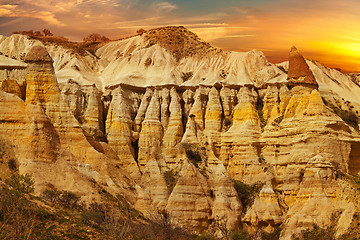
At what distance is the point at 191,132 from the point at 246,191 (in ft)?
34.6

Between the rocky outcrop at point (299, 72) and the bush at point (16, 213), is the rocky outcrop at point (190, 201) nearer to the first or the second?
the rocky outcrop at point (299, 72)

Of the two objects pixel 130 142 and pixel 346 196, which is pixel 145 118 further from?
pixel 346 196

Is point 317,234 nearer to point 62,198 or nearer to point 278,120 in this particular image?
point 278,120

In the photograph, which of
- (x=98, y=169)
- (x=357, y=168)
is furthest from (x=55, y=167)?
(x=357, y=168)

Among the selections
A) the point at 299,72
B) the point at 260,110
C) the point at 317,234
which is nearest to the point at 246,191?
the point at 260,110

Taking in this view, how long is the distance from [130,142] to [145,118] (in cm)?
422

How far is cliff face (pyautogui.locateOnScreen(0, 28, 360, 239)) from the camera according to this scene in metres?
75.9

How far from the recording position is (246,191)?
88750 mm

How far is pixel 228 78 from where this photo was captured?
101938 mm

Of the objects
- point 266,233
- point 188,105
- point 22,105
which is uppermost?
point 22,105

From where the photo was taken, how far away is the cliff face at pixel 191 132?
7588 centimetres

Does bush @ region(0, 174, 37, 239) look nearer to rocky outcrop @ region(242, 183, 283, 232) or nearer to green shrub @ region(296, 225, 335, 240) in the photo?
green shrub @ region(296, 225, 335, 240)

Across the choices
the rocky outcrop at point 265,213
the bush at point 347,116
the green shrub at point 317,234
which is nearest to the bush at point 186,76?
the bush at point 347,116

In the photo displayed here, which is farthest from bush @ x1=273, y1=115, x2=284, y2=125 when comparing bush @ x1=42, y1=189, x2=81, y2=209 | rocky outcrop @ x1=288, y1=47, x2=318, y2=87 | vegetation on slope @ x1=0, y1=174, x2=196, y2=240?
bush @ x1=42, y1=189, x2=81, y2=209
